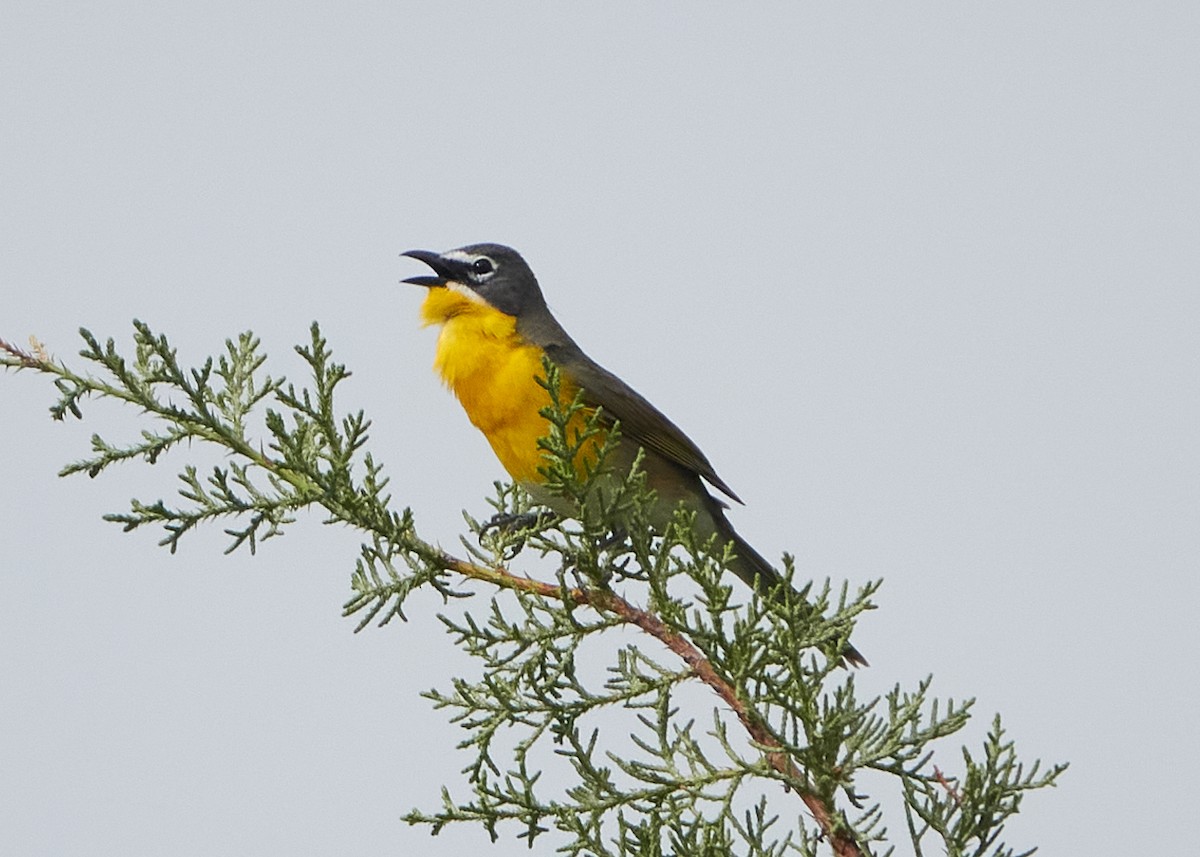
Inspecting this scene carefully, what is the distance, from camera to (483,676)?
13.7 ft

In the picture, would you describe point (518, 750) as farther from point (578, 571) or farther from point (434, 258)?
point (434, 258)

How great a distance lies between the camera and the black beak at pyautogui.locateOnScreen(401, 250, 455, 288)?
22.0 ft

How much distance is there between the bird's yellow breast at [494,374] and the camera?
6.10m

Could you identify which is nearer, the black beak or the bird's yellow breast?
the bird's yellow breast

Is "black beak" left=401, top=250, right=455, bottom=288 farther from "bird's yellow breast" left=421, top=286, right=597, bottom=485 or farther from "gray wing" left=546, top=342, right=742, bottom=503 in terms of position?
"gray wing" left=546, top=342, right=742, bottom=503

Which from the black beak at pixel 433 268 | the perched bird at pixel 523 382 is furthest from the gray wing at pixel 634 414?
the black beak at pixel 433 268

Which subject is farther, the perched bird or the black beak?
the black beak

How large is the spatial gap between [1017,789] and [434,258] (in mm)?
4065

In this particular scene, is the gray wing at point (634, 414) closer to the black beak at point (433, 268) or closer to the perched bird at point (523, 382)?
the perched bird at point (523, 382)

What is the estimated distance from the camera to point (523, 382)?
20.4 feet

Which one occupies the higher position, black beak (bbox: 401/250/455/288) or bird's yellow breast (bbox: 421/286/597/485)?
black beak (bbox: 401/250/455/288)

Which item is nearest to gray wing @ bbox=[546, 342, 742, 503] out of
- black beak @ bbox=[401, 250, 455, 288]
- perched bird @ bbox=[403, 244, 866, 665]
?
perched bird @ bbox=[403, 244, 866, 665]

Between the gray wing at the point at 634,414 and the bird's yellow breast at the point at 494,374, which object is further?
the gray wing at the point at 634,414

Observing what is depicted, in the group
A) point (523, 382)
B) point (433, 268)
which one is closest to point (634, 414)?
point (523, 382)
